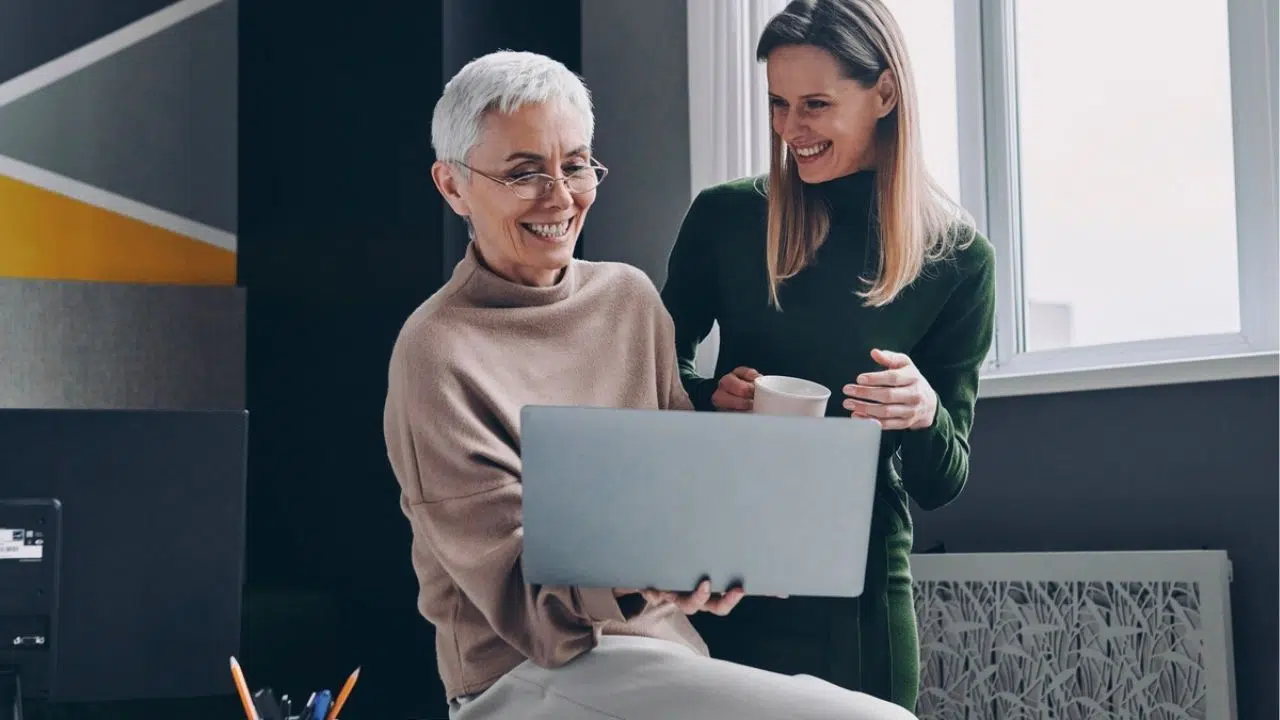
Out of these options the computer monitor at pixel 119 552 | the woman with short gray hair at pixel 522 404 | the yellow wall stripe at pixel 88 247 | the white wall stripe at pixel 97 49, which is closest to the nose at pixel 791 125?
the woman with short gray hair at pixel 522 404

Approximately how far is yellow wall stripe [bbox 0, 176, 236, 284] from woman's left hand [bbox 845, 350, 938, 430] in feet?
8.66

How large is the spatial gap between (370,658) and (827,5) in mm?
2074

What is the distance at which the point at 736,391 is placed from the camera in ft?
5.36

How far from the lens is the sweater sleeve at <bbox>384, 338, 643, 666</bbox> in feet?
4.58

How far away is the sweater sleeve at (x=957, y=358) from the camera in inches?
67.1

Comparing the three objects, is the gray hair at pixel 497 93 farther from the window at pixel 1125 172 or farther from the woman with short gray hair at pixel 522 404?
the window at pixel 1125 172

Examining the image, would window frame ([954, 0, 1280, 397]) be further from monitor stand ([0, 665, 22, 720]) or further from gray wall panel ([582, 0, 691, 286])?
monitor stand ([0, 665, 22, 720])

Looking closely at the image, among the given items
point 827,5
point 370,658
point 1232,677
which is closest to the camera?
point 827,5

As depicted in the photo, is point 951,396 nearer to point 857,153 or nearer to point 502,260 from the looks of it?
point 857,153

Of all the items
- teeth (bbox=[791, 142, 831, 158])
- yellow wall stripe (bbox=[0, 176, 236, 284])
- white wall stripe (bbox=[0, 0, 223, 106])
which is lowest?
teeth (bbox=[791, 142, 831, 158])

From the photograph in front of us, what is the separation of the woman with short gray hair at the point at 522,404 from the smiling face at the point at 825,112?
253 mm

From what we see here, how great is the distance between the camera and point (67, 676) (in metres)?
1.62

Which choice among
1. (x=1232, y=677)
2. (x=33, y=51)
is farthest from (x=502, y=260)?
(x=33, y=51)

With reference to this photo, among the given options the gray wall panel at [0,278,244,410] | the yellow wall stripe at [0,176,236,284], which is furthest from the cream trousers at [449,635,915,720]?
the yellow wall stripe at [0,176,236,284]
